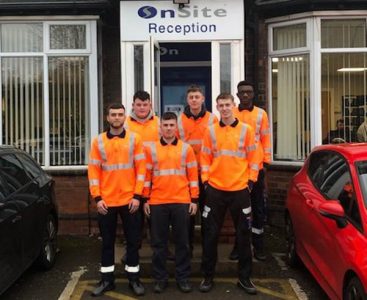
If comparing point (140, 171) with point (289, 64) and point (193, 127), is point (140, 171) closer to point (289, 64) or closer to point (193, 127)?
point (193, 127)

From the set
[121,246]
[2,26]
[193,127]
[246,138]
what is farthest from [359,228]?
[2,26]

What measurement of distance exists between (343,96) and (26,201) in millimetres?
5062

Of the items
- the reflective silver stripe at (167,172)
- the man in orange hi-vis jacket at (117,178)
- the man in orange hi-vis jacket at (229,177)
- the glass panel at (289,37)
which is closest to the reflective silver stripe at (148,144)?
the man in orange hi-vis jacket at (117,178)

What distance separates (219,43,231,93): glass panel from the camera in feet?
26.1

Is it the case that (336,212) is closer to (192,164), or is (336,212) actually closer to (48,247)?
(192,164)

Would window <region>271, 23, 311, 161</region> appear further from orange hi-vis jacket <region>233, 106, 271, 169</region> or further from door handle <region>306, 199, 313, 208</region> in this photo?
door handle <region>306, 199, 313, 208</region>

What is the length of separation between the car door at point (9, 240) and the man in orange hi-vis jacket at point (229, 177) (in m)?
1.81

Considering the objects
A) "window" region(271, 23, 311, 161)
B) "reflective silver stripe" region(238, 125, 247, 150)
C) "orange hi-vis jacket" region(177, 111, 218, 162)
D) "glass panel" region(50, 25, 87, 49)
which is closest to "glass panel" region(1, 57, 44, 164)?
"glass panel" region(50, 25, 87, 49)

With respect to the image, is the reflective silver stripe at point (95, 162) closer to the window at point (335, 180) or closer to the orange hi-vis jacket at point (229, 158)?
the orange hi-vis jacket at point (229, 158)

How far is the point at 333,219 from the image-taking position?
4.59 metres

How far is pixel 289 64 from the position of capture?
8664 millimetres

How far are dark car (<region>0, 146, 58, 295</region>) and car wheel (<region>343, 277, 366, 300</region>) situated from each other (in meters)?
2.88

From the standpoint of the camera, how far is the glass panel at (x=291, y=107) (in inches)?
336

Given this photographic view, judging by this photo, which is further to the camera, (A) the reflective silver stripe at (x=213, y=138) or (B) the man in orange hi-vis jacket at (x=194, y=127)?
(B) the man in orange hi-vis jacket at (x=194, y=127)
